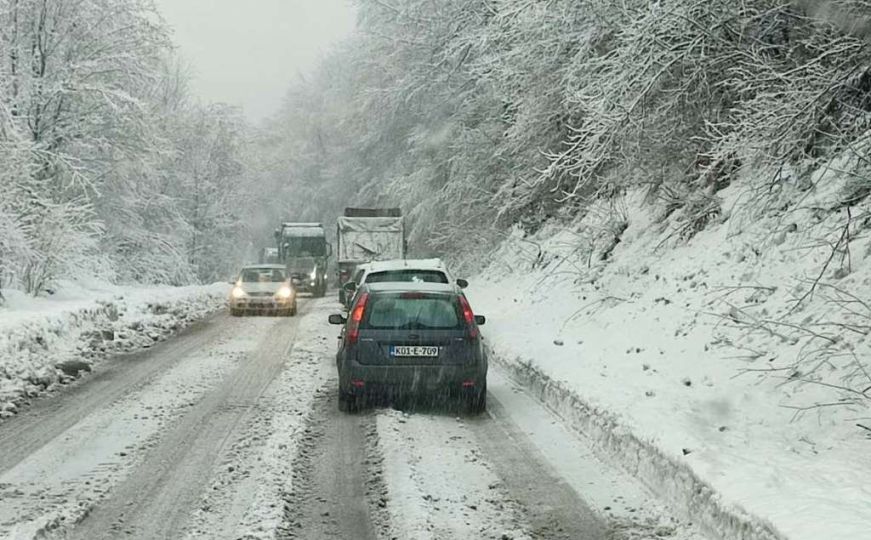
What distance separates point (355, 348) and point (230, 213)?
40831 millimetres

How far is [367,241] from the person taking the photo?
33625mm

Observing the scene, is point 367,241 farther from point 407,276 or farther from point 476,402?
point 476,402

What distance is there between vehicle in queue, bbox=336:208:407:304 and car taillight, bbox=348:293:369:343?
928 inches

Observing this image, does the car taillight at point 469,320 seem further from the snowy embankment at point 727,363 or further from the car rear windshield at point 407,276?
the car rear windshield at point 407,276

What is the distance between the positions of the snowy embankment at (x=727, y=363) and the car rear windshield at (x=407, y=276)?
1.73 m

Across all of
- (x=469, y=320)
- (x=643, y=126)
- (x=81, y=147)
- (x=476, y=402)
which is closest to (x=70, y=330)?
(x=469, y=320)

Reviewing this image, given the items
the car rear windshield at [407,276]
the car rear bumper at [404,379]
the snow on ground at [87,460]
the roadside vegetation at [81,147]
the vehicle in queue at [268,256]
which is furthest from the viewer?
the vehicle in queue at [268,256]

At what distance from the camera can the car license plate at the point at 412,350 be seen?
939cm

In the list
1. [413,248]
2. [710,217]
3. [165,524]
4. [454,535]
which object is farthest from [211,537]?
[413,248]

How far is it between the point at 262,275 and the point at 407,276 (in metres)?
11.7

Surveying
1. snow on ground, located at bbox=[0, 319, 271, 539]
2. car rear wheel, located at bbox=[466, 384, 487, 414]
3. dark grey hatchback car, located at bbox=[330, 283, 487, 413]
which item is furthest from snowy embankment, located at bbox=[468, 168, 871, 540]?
snow on ground, located at bbox=[0, 319, 271, 539]

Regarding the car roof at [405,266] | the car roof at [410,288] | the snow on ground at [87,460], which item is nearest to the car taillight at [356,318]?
the car roof at [410,288]

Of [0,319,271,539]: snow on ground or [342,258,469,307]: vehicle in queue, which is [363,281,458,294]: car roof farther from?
[342,258,469,307]: vehicle in queue

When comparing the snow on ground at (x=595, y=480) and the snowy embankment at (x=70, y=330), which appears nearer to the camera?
the snow on ground at (x=595, y=480)
